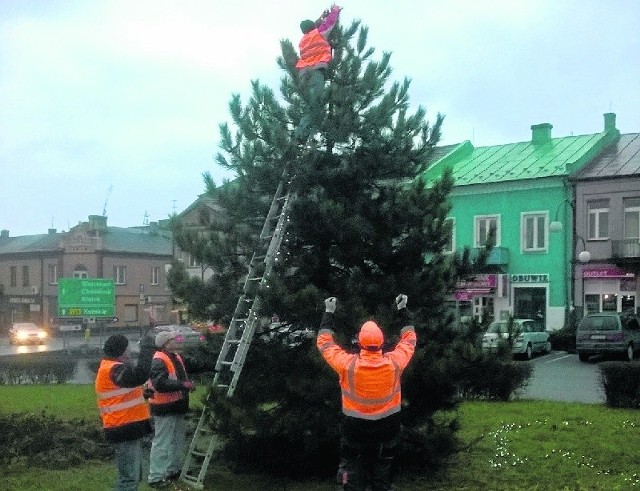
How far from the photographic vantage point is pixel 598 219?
35.8m

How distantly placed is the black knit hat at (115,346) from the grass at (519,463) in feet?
5.70

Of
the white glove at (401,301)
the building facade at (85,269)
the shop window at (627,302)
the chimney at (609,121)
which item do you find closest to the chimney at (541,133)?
the chimney at (609,121)

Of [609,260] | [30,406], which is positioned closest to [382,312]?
[30,406]

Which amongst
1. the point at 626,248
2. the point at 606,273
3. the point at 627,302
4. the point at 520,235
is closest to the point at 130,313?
the point at 520,235

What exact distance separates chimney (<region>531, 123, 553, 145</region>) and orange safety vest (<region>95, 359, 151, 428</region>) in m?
36.2

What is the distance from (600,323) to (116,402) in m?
24.0

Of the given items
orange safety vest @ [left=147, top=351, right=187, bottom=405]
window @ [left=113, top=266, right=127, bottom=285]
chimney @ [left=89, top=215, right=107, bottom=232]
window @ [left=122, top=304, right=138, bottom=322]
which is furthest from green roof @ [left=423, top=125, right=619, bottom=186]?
window @ [left=122, top=304, right=138, bottom=322]

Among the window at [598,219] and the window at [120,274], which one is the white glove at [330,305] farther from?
the window at [120,274]

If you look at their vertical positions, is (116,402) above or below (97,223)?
below

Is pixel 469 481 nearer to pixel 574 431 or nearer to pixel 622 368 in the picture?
pixel 574 431

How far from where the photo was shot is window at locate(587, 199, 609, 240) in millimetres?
35438

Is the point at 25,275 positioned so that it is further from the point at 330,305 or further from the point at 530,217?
the point at 330,305

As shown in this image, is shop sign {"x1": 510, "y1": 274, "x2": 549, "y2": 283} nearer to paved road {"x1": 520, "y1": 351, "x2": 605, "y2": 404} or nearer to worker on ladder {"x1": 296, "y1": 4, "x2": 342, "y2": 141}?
paved road {"x1": 520, "y1": 351, "x2": 605, "y2": 404}

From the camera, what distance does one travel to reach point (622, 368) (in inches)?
586
